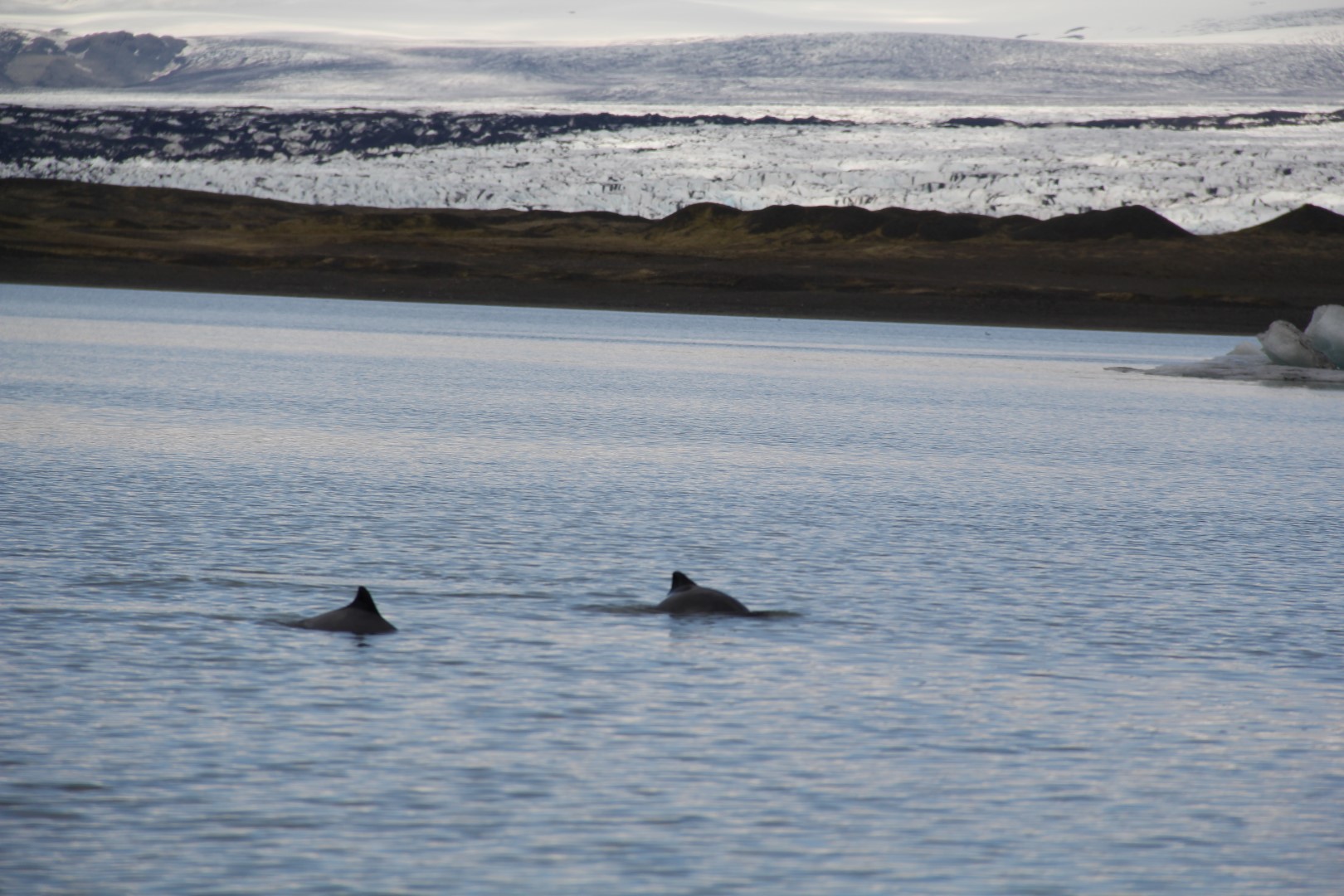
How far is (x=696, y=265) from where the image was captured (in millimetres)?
160750

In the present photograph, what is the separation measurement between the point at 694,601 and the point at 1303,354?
51.8 meters

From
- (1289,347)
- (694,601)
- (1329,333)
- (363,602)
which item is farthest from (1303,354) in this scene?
(363,602)

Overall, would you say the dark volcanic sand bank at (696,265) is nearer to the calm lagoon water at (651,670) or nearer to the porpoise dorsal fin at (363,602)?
the calm lagoon water at (651,670)

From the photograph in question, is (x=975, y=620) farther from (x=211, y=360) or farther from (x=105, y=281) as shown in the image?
(x=105, y=281)

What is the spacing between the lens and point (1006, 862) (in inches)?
347

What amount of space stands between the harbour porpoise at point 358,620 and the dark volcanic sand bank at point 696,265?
4496 inches

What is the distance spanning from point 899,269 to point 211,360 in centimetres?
11287

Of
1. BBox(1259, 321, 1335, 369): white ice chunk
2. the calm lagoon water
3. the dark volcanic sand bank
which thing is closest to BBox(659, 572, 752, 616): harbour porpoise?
the calm lagoon water

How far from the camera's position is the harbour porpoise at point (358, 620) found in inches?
544

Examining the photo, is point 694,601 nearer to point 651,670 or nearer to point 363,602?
point 651,670

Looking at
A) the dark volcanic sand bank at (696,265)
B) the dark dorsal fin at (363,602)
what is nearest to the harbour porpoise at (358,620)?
the dark dorsal fin at (363,602)

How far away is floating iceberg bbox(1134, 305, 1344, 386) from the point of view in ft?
199

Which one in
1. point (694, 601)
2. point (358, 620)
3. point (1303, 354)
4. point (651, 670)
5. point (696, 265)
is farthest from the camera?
point (696, 265)

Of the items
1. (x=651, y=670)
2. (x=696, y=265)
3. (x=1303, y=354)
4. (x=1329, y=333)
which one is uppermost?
(x=696, y=265)
